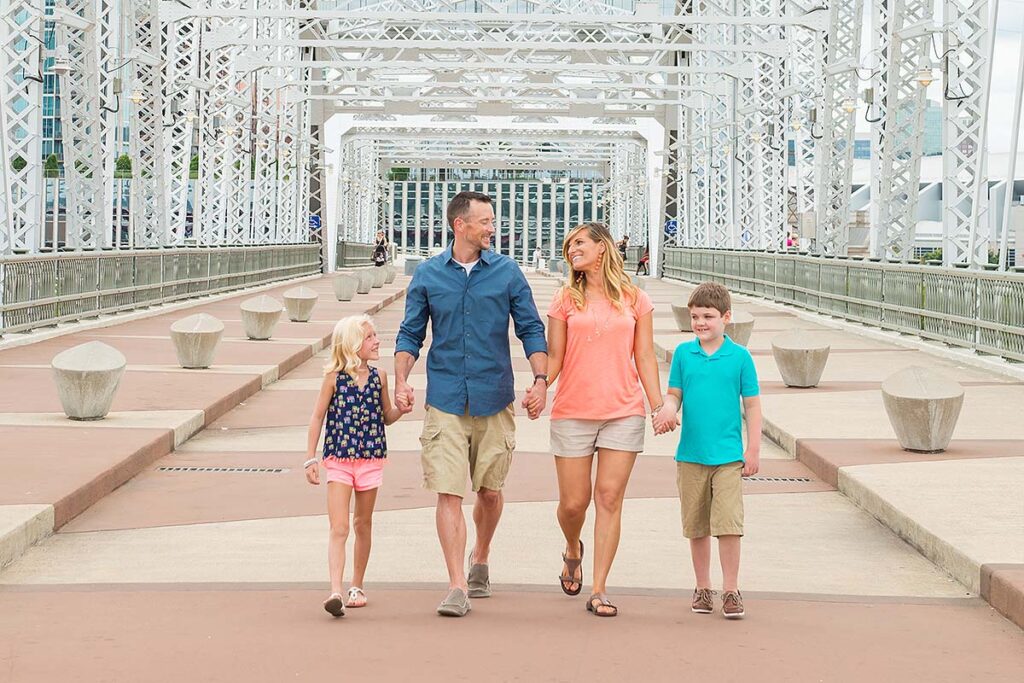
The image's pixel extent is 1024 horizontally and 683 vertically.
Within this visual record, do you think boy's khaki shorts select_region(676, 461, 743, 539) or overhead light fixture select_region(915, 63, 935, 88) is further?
overhead light fixture select_region(915, 63, 935, 88)

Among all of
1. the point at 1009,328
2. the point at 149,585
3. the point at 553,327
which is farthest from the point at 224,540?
the point at 1009,328

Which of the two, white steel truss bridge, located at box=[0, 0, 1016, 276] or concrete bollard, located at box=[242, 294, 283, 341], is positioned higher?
white steel truss bridge, located at box=[0, 0, 1016, 276]

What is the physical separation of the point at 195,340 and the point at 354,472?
11.9 meters

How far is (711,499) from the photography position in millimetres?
7492

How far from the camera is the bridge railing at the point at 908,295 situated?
20172 millimetres

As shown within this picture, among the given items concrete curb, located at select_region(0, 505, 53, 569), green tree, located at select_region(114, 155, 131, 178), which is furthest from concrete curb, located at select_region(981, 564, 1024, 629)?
green tree, located at select_region(114, 155, 131, 178)

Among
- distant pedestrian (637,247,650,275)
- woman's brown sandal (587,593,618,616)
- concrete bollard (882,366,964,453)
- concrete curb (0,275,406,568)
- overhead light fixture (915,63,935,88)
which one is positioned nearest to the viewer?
woman's brown sandal (587,593,618,616)

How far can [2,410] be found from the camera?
1441 cm

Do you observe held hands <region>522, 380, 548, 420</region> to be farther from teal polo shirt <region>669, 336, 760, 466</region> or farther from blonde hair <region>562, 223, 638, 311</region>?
teal polo shirt <region>669, 336, 760, 466</region>

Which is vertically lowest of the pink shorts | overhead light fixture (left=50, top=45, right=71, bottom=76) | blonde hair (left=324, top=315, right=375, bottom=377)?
the pink shorts

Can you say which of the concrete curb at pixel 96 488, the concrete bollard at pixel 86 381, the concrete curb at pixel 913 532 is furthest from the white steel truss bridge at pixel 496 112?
the concrete curb at pixel 913 532

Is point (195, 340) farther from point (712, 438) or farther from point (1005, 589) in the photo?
point (1005, 589)

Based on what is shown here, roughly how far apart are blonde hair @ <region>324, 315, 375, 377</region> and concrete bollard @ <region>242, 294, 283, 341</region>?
700 inches

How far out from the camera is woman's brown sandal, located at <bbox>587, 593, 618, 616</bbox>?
725 cm
